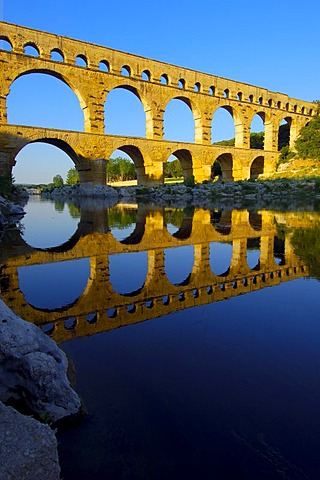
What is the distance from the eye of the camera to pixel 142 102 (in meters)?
31.7

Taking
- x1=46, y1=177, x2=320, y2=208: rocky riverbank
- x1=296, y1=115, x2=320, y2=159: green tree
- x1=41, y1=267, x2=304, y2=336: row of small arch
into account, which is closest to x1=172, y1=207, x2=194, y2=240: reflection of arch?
x1=41, y1=267, x2=304, y2=336: row of small arch

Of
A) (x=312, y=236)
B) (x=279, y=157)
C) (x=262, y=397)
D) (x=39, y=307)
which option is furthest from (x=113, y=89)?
(x=262, y=397)

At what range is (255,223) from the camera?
36.8ft

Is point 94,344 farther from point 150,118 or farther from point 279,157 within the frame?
point 279,157

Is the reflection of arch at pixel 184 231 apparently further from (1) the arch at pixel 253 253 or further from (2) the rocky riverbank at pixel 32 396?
(2) the rocky riverbank at pixel 32 396

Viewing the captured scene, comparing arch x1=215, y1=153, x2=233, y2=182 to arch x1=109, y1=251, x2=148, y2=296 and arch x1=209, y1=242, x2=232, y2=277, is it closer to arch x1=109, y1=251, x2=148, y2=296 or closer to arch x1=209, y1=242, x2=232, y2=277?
arch x1=209, y1=242, x2=232, y2=277

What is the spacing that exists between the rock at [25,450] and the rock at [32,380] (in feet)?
1.12

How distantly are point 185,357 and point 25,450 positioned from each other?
1.50m

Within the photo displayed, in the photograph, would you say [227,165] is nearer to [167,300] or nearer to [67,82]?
[67,82]

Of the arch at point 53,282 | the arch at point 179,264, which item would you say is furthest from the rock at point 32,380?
the arch at point 179,264

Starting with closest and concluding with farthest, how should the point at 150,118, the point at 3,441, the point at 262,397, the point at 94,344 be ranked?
the point at 3,441
the point at 262,397
the point at 94,344
the point at 150,118

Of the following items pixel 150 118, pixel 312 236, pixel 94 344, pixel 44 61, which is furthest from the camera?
pixel 150 118

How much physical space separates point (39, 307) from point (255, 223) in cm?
868

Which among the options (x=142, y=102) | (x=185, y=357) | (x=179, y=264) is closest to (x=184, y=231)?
(x=179, y=264)
